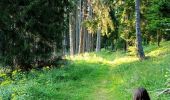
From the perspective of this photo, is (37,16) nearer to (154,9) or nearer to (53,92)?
(53,92)

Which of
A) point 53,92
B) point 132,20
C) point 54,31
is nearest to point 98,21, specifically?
point 132,20

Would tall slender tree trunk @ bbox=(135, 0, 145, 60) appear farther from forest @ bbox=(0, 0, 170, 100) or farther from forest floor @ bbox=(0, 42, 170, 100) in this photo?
forest floor @ bbox=(0, 42, 170, 100)

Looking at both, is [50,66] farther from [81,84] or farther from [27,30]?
[81,84]

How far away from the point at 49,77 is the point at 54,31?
4348 mm

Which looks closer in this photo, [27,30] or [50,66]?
[27,30]

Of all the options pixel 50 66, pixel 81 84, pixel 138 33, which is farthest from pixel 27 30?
pixel 138 33

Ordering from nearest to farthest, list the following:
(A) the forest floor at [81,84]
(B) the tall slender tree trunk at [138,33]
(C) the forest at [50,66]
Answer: (A) the forest floor at [81,84] < (C) the forest at [50,66] < (B) the tall slender tree trunk at [138,33]

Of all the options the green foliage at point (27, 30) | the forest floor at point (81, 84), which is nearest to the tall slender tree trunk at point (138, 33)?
the forest floor at point (81, 84)

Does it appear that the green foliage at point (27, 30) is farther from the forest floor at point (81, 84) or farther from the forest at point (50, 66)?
the forest floor at point (81, 84)

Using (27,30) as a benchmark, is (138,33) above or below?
below

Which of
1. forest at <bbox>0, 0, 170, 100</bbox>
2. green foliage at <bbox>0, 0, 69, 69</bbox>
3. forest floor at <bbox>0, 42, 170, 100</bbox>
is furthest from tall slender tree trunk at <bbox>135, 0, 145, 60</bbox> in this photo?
green foliage at <bbox>0, 0, 69, 69</bbox>

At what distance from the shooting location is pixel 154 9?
95.4 feet

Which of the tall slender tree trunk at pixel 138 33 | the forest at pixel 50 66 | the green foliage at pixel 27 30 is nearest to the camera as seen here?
the forest at pixel 50 66

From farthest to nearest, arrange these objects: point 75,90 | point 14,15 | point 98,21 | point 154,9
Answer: point 98,21
point 154,9
point 14,15
point 75,90
